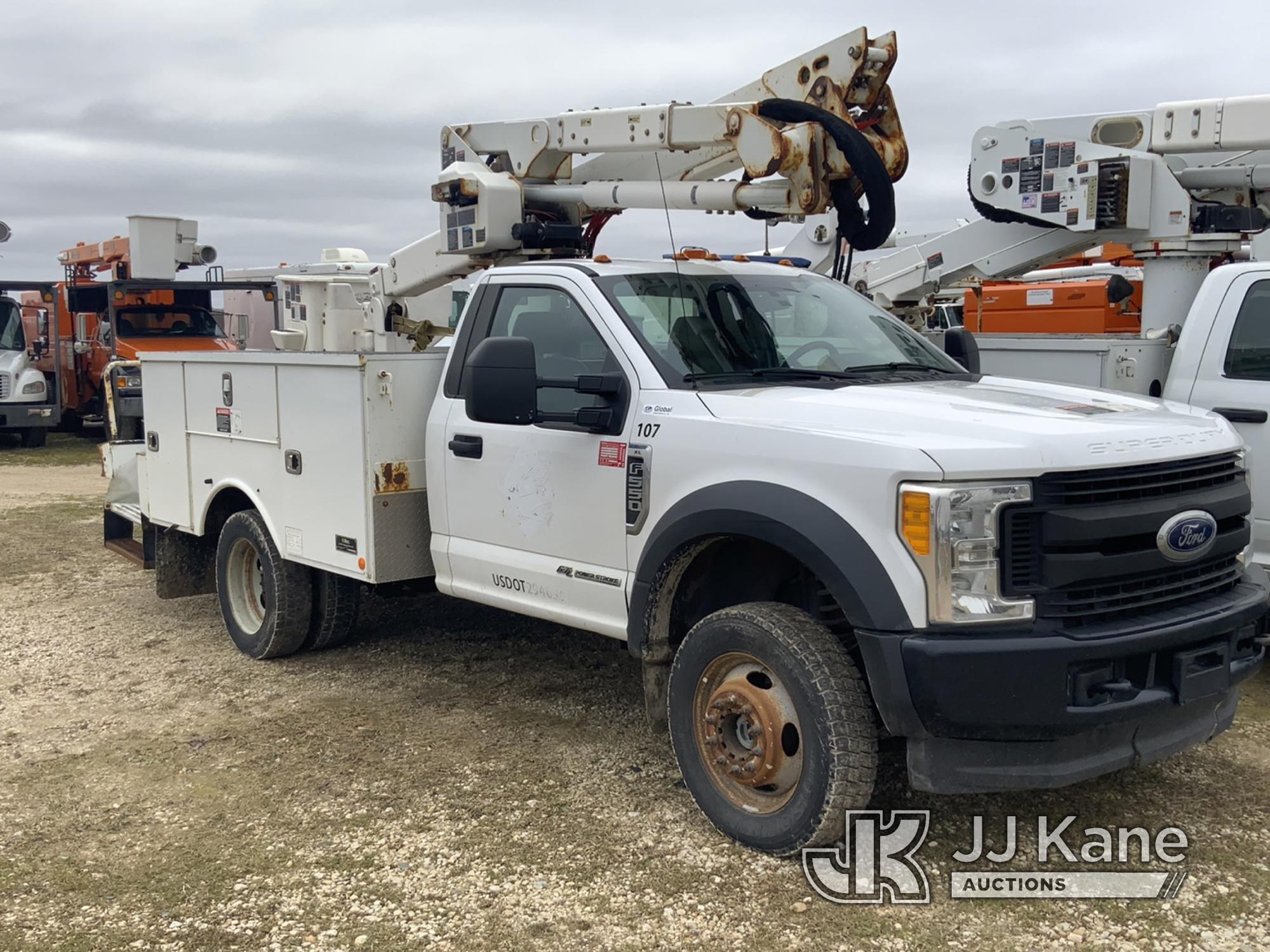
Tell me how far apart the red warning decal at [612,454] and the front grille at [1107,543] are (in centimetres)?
154

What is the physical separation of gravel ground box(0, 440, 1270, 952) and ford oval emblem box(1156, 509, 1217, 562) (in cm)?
107

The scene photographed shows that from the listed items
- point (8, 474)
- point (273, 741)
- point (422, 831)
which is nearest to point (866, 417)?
point (422, 831)

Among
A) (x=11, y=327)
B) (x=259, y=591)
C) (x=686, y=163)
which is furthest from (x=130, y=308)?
(x=686, y=163)

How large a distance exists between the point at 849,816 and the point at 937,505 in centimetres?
114

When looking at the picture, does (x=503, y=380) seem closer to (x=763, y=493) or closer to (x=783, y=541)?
(x=763, y=493)

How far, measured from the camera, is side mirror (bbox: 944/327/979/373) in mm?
5941

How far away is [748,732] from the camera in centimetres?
433

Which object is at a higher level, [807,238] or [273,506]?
[807,238]

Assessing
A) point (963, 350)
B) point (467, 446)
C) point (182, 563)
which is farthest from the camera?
point (182, 563)

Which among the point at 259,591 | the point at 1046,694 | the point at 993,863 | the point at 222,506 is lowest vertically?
the point at 993,863

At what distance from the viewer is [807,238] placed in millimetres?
10570

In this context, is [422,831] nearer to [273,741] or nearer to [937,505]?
[273,741]

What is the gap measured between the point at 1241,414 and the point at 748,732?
3293 millimetres

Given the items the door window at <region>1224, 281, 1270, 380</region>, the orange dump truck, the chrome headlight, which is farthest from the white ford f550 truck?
the orange dump truck
